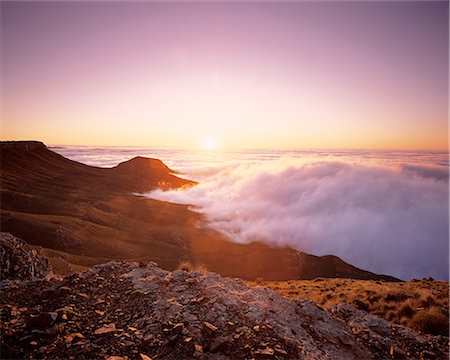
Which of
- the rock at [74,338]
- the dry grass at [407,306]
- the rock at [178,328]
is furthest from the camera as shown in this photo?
the dry grass at [407,306]

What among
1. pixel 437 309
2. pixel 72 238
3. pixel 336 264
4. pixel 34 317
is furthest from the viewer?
pixel 336 264

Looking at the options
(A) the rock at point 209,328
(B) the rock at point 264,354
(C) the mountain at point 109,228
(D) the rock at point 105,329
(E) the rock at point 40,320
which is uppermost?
(E) the rock at point 40,320

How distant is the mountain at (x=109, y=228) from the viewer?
5962 centimetres

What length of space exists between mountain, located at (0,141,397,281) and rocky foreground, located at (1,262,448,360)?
36891mm

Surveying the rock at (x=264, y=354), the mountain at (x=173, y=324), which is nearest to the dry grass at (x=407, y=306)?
the mountain at (x=173, y=324)

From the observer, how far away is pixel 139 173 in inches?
7830

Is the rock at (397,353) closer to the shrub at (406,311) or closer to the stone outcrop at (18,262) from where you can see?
the shrub at (406,311)

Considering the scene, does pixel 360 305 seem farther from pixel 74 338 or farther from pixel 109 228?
pixel 109 228

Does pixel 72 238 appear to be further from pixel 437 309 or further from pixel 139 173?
pixel 139 173

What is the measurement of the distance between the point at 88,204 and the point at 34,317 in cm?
9950

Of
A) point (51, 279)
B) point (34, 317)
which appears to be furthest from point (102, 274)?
point (34, 317)

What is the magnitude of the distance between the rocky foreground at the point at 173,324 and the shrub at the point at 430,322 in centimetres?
144

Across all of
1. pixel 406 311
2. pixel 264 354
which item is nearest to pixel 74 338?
pixel 264 354

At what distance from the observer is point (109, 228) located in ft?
254
